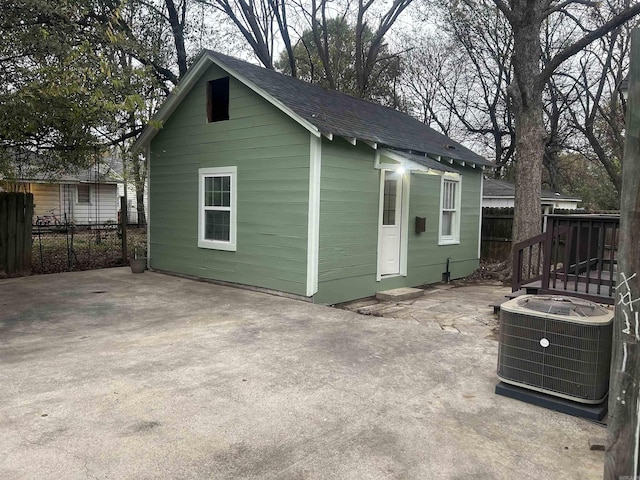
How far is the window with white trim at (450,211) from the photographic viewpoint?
9570 mm

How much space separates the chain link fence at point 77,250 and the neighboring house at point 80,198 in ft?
20.7

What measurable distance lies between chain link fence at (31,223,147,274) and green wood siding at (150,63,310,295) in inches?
75.2

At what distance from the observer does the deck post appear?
76.6 inches

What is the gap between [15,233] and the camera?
28.1 ft

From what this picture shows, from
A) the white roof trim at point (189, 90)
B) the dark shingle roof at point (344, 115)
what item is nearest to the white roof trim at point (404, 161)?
the dark shingle roof at point (344, 115)

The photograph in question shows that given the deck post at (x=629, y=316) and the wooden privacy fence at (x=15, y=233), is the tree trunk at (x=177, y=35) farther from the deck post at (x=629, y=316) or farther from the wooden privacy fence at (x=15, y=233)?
the deck post at (x=629, y=316)

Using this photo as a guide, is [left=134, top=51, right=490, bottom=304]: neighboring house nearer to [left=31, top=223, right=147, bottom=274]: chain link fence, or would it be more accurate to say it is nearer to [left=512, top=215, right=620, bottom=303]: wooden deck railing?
[left=31, top=223, right=147, bottom=274]: chain link fence

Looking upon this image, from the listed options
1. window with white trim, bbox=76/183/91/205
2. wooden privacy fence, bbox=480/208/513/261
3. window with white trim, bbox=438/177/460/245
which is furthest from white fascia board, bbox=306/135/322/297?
window with white trim, bbox=76/183/91/205

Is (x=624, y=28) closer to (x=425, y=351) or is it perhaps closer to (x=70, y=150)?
(x=425, y=351)

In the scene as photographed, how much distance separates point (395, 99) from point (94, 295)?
18.5 m

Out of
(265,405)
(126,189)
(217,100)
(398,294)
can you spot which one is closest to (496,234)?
(398,294)

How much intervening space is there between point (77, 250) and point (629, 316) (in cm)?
1262

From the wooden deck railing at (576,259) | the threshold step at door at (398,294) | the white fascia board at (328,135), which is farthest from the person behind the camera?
the threshold step at door at (398,294)

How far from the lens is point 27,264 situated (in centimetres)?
875
